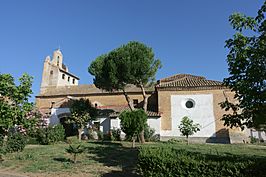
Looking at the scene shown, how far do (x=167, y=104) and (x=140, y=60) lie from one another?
25.3 ft

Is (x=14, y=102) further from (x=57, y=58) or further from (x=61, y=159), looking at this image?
(x=57, y=58)

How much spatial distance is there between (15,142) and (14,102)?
4.50 metres

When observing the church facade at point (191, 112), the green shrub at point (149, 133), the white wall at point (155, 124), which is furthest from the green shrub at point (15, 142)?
the white wall at point (155, 124)

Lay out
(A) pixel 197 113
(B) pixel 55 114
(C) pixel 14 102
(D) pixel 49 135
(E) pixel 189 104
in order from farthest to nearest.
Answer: (B) pixel 55 114 < (E) pixel 189 104 < (A) pixel 197 113 < (D) pixel 49 135 < (C) pixel 14 102

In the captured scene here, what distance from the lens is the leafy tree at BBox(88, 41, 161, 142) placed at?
2277 cm

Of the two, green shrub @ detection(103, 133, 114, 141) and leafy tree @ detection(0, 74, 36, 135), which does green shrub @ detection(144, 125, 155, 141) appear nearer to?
green shrub @ detection(103, 133, 114, 141)

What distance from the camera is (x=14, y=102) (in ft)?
39.0

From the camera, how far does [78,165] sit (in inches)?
427

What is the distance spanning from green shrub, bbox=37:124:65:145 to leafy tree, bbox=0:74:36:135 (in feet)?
29.8

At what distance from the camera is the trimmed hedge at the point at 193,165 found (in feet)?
19.2

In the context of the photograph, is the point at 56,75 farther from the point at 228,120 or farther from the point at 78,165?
the point at 228,120

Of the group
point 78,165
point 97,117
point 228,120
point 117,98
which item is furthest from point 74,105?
point 228,120

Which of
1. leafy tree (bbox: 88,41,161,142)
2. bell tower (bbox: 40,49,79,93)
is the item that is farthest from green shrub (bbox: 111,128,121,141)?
bell tower (bbox: 40,49,79,93)

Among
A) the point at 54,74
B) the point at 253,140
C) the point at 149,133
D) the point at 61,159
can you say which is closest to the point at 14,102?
the point at 61,159
